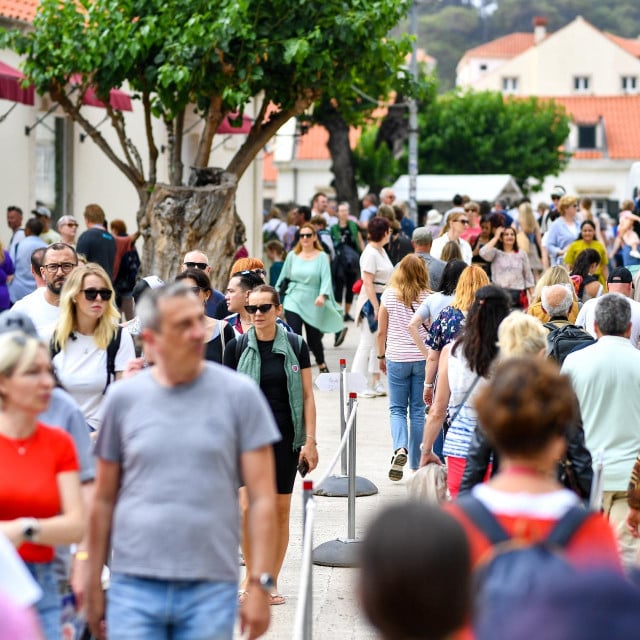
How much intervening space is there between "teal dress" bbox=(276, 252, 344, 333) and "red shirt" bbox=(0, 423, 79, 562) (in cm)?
985

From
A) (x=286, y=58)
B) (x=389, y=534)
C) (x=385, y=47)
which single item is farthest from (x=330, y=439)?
(x=389, y=534)

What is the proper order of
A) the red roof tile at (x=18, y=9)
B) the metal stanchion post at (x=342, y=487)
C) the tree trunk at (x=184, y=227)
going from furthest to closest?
the red roof tile at (x=18, y=9) < the tree trunk at (x=184, y=227) < the metal stanchion post at (x=342, y=487)

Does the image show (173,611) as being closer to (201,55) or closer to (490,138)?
(201,55)

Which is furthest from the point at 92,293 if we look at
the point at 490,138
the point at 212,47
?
the point at 490,138

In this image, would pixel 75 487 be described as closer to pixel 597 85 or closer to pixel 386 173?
pixel 386 173

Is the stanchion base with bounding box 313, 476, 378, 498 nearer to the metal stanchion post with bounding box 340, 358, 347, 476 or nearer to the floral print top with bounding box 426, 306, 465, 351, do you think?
the metal stanchion post with bounding box 340, 358, 347, 476

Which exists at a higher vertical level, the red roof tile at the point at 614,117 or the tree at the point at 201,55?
the red roof tile at the point at 614,117

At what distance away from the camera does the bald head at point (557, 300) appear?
320 inches

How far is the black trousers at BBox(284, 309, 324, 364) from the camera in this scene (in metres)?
14.4

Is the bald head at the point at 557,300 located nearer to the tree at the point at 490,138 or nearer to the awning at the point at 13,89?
the awning at the point at 13,89

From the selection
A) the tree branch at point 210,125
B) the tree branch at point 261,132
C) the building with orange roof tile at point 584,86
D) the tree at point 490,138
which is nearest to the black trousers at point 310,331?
the tree branch at point 261,132

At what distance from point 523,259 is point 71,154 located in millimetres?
9048

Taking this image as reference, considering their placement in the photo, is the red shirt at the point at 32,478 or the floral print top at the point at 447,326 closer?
the red shirt at the point at 32,478

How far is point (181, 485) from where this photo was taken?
4.22 m
